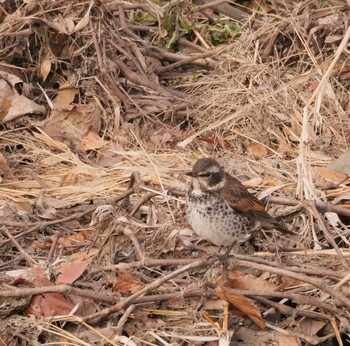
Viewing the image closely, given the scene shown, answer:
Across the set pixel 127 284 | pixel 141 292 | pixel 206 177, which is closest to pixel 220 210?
pixel 206 177

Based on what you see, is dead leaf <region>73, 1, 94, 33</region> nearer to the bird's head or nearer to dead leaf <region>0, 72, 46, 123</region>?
dead leaf <region>0, 72, 46, 123</region>

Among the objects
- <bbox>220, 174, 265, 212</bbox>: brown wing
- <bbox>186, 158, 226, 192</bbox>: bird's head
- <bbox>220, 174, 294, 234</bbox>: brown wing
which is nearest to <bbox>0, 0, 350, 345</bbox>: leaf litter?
<bbox>220, 174, 294, 234</bbox>: brown wing

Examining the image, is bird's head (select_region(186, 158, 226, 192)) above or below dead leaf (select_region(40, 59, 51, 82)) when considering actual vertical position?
above

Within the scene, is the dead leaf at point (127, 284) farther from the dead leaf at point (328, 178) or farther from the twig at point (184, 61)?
the twig at point (184, 61)

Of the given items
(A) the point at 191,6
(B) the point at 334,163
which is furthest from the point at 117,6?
(B) the point at 334,163

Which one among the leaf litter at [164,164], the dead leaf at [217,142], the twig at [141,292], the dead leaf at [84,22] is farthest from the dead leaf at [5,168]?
the twig at [141,292]

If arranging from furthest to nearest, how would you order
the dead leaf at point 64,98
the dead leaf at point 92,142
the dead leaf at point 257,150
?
the dead leaf at point 64,98, the dead leaf at point 92,142, the dead leaf at point 257,150

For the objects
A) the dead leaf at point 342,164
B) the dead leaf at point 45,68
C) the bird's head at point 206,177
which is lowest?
the dead leaf at point 342,164

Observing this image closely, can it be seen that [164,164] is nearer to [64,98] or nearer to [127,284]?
[64,98]
